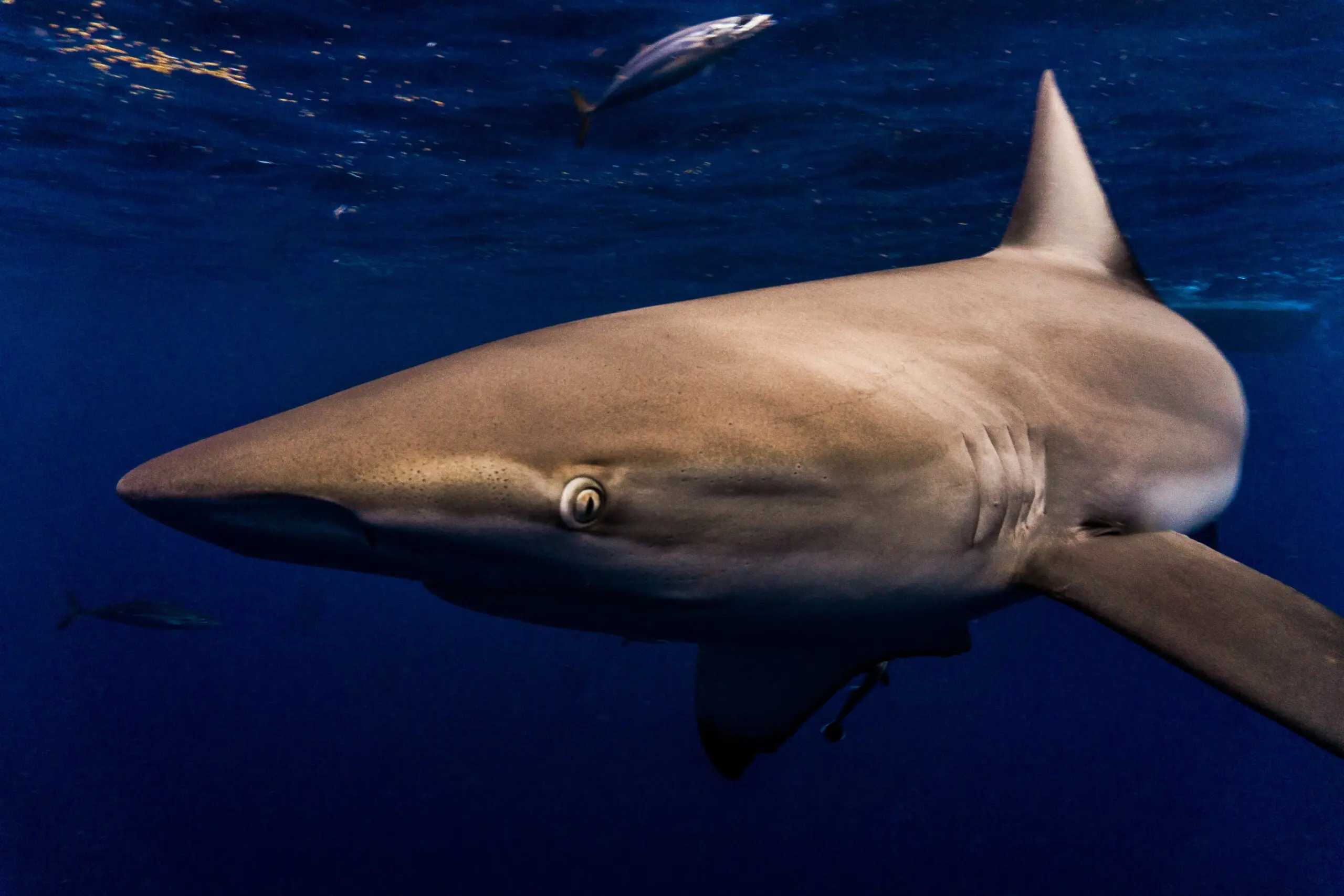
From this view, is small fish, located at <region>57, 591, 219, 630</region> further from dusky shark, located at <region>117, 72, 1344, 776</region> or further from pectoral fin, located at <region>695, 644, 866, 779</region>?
dusky shark, located at <region>117, 72, 1344, 776</region>

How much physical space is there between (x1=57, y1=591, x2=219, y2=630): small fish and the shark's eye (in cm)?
903

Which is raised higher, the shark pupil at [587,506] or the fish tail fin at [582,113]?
the fish tail fin at [582,113]

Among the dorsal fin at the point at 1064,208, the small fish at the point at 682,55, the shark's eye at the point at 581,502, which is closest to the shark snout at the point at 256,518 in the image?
the shark's eye at the point at 581,502

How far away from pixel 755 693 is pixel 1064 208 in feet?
8.32

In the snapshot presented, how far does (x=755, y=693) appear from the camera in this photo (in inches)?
119

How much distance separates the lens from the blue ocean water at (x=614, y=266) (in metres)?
11.2

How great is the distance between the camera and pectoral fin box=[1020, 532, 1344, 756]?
1561 millimetres

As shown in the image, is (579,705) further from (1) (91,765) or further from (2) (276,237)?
(2) (276,237)

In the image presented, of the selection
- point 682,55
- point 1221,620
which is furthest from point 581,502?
point 682,55

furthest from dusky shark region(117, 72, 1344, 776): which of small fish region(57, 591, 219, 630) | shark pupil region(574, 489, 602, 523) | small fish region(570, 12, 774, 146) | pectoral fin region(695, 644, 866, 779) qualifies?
small fish region(57, 591, 219, 630)

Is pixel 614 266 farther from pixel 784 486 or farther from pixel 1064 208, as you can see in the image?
pixel 784 486

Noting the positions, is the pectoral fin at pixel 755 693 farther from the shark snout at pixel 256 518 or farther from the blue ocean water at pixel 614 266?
the blue ocean water at pixel 614 266

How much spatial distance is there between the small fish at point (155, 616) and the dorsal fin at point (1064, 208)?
9.02 metres

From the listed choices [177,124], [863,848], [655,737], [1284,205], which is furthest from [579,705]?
[1284,205]
